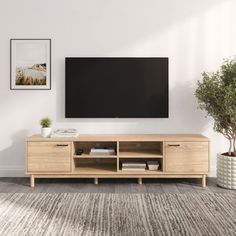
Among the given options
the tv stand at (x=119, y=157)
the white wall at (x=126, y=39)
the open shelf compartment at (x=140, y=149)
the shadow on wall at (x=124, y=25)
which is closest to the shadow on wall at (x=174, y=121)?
the white wall at (x=126, y=39)

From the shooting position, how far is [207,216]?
3.47 metres

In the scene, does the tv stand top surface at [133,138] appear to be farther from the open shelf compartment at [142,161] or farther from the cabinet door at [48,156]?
the open shelf compartment at [142,161]

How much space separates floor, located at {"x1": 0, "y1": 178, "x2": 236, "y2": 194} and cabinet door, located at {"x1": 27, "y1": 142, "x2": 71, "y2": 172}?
0.74 feet

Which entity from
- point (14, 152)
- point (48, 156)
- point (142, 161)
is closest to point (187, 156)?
point (142, 161)

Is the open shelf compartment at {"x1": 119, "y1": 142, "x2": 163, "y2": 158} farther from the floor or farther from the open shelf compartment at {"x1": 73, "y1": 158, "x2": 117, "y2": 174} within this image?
the floor

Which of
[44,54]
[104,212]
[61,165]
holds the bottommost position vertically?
[104,212]

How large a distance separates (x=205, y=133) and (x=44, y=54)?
7.40ft

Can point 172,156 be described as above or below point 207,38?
below

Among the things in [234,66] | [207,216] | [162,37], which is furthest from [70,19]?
[207,216]

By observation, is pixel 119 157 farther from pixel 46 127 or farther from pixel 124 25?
pixel 124 25

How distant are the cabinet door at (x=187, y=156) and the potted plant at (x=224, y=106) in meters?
0.21

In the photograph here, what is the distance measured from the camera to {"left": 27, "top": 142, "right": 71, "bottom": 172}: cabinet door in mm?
4559

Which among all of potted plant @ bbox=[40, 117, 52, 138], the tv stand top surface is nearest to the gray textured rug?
the tv stand top surface

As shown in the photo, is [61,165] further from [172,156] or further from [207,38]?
[207,38]
